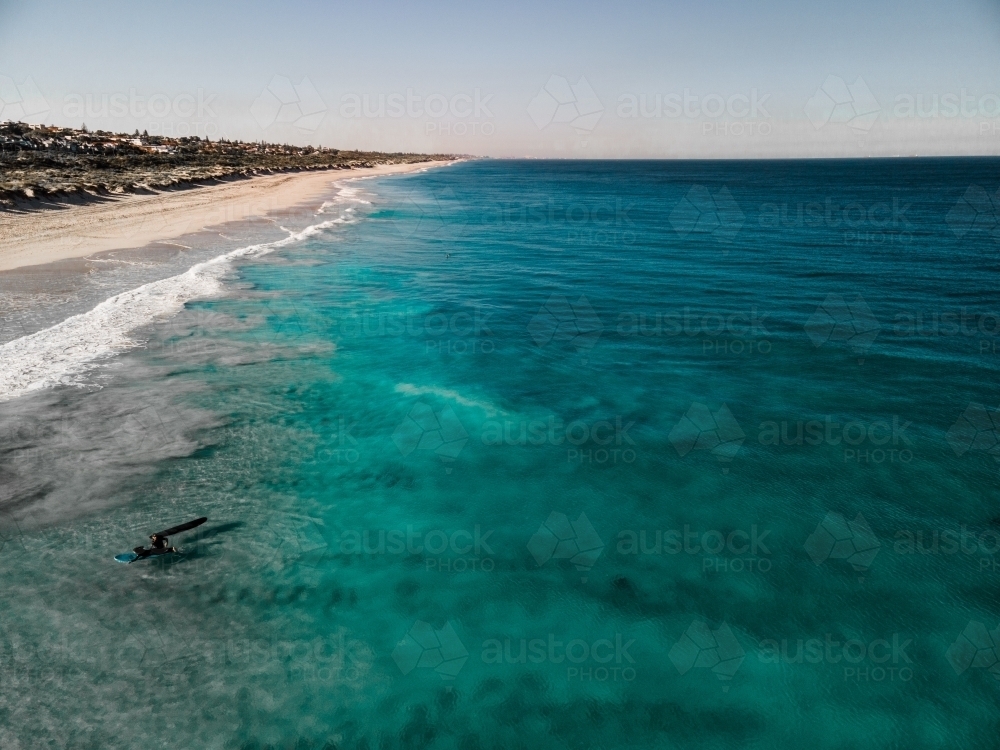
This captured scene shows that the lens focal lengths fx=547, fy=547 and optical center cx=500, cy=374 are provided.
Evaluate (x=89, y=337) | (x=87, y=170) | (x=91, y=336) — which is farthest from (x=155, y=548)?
(x=87, y=170)

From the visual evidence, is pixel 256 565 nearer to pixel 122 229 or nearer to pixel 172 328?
pixel 172 328

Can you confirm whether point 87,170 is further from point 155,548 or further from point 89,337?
point 155,548

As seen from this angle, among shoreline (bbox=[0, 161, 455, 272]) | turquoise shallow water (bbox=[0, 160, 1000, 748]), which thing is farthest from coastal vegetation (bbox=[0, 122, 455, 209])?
turquoise shallow water (bbox=[0, 160, 1000, 748])

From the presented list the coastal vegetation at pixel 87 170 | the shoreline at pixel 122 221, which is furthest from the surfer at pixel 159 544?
the coastal vegetation at pixel 87 170

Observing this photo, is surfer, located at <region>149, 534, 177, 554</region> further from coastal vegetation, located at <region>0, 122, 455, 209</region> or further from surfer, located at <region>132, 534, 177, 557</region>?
coastal vegetation, located at <region>0, 122, 455, 209</region>

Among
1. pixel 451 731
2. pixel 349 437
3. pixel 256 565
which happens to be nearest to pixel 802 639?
pixel 451 731

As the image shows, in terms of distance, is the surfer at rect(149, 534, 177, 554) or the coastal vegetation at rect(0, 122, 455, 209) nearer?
the surfer at rect(149, 534, 177, 554)
